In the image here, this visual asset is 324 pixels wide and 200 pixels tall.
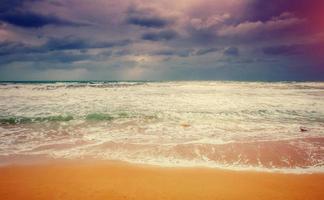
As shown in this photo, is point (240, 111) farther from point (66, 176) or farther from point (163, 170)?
point (66, 176)

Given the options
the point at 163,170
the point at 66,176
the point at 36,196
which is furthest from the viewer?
the point at 163,170

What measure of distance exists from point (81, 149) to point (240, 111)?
8570 mm

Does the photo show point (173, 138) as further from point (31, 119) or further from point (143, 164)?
point (31, 119)

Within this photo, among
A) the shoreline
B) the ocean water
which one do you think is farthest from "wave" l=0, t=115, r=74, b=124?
the shoreline

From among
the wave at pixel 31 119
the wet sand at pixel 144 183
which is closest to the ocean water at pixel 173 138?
the wave at pixel 31 119

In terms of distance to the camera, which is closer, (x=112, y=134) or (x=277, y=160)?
(x=277, y=160)

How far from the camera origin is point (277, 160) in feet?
19.6

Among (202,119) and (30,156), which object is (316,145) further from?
(30,156)

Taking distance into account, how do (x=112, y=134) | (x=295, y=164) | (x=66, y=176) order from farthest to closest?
(x=112, y=134) → (x=295, y=164) → (x=66, y=176)

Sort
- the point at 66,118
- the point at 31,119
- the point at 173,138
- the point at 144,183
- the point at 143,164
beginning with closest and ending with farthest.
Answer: the point at 144,183 → the point at 143,164 → the point at 173,138 → the point at 31,119 → the point at 66,118

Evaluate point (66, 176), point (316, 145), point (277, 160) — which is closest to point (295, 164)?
point (277, 160)

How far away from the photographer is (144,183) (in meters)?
4.58

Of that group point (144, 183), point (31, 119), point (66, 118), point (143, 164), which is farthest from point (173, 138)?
point (31, 119)

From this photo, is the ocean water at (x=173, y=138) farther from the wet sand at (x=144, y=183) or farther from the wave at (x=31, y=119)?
the wet sand at (x=144, y=183)
